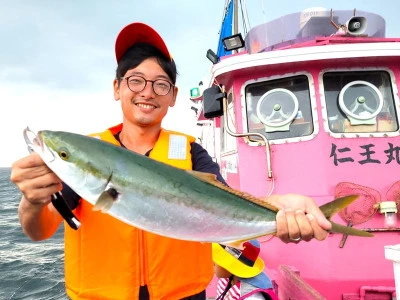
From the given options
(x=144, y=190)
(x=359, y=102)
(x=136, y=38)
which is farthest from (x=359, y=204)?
(x=144, y=190)

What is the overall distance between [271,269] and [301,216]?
3018 millimetres

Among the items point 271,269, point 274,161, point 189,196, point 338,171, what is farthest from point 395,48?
point 189,196

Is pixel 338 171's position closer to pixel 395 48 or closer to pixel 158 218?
pixel 395 48

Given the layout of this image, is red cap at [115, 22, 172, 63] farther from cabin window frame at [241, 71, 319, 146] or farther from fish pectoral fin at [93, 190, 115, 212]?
cabin window frame at [241, 71, 319, 146]

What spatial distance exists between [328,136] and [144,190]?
3.92 meters

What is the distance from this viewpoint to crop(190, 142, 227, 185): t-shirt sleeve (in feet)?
9.04

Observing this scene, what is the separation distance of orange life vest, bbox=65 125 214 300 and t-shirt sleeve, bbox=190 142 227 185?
59cm

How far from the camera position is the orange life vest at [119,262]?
246cm

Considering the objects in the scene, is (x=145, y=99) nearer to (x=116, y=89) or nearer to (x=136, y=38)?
(x=116, y=89)

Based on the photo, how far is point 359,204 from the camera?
4.83 meters

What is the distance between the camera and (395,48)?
16.2 ft

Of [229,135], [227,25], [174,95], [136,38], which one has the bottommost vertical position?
[174,95]

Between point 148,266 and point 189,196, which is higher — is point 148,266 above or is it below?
below

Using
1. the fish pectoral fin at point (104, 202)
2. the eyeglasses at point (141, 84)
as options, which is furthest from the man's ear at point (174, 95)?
the fish pectoral fin at point (104, 202)
